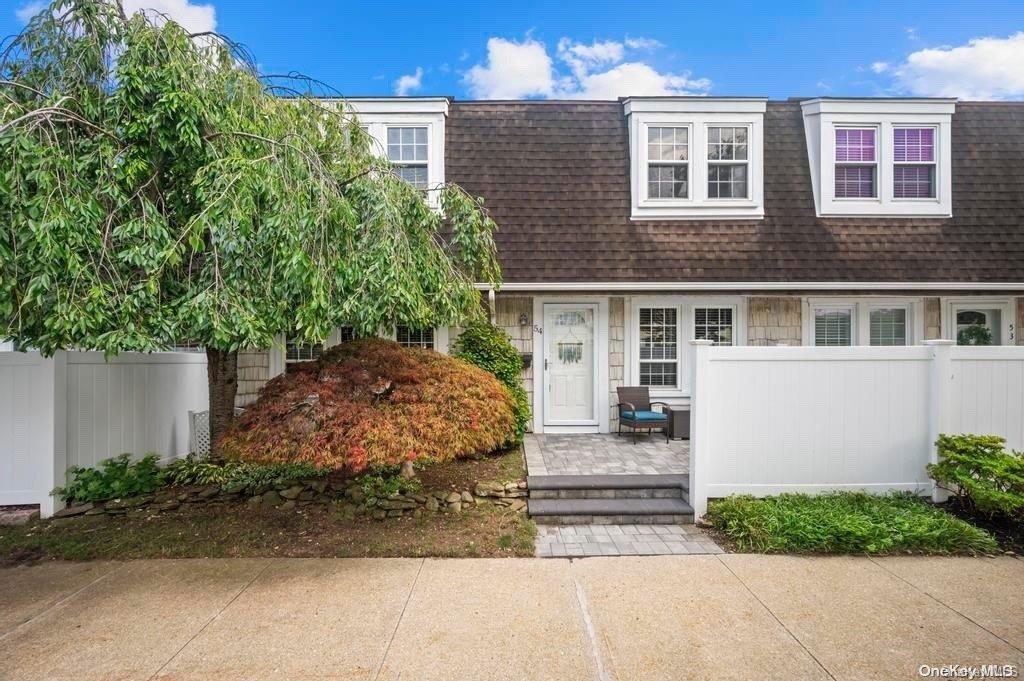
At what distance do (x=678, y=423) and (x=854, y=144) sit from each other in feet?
19.3

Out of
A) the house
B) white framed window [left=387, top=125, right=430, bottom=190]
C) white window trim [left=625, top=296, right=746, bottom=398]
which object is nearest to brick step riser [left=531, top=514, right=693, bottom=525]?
the house

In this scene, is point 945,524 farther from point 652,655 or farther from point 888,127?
point 888,127

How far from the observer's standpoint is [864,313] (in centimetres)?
828

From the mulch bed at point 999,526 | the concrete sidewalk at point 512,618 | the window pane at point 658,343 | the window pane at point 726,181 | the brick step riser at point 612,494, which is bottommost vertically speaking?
the concrete sidewalk at point 512,618

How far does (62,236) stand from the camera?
145 inches

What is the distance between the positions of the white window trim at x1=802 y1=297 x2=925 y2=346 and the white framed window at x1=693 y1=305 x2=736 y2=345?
1.22 m

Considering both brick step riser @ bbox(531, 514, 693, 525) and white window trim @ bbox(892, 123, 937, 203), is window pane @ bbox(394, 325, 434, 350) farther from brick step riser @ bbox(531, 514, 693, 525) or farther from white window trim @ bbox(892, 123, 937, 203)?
white window trim @ bbox(892, 123, 937, 203)

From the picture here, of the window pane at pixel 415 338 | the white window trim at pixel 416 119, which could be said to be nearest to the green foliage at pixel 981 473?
the window pane at pixel 415 338

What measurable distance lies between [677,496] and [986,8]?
9.52m

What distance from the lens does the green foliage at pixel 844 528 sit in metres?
4.35

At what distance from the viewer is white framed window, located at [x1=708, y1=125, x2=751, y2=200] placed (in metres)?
8.56

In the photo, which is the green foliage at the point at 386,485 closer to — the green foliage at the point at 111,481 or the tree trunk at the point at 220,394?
the tree trunk at the point at 220,394

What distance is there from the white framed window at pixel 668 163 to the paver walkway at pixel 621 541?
227 inches

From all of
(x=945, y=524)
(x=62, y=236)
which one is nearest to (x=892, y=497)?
(x=945, y=524)
